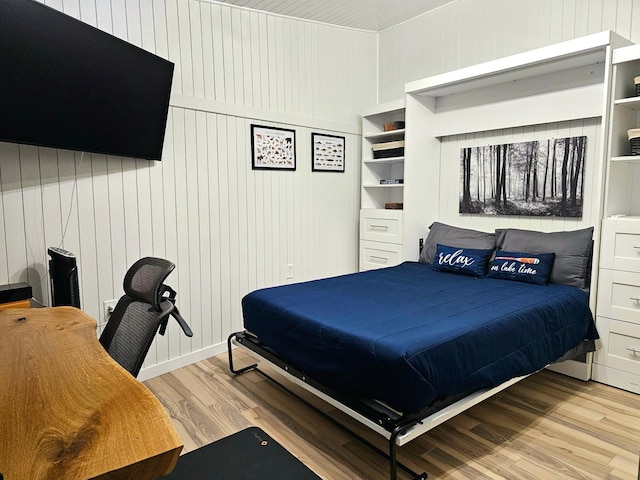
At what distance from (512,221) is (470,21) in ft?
5.96

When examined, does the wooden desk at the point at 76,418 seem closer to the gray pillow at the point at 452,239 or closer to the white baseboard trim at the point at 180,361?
the white baseboard trim at the point at 180,361

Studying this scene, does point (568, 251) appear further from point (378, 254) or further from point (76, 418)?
point (76, 418)

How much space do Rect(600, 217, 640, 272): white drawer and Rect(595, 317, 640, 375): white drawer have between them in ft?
1.22

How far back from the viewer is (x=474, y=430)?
235cm

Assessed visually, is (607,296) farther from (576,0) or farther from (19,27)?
(19,27)

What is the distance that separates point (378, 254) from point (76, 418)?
353 cm

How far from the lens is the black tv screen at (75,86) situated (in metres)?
1.99

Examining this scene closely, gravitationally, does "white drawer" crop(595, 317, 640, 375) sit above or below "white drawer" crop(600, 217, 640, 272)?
below

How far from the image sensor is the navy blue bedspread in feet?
6.15

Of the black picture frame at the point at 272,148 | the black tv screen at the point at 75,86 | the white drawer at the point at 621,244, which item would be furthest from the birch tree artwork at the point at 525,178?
the black tv screen at the point at 75,86

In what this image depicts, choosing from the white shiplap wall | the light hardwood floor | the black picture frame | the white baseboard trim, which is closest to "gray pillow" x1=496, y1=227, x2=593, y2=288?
the light hardwood floor

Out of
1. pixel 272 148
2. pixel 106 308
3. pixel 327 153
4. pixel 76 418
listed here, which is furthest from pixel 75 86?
pixel 327 153

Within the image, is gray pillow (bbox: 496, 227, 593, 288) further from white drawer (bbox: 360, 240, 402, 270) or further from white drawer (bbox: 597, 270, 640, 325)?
white drawer (bbox: 360, 240, 402, 270)

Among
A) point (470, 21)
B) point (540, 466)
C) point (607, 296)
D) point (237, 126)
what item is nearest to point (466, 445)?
point (540, 466)
